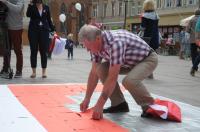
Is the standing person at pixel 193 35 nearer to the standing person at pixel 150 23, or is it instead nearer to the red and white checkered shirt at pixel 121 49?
the standing person at pixel 150 23

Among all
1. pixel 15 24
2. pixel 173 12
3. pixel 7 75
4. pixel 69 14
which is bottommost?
pixel 69 14

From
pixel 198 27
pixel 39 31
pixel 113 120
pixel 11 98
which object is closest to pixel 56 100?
pixel 11 98

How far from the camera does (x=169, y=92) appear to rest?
745 centimetres

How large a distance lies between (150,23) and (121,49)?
5103 mm

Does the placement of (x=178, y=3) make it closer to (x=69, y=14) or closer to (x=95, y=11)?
(x=95, y=11)

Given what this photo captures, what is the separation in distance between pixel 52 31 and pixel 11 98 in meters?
3.18

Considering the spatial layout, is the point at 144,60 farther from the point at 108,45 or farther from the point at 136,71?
the point at 108,45

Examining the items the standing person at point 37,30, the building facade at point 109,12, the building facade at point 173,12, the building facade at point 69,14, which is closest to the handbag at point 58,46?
the standing person at point 37,30

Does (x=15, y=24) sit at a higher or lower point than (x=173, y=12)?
higher

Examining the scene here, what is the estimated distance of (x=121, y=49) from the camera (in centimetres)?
461

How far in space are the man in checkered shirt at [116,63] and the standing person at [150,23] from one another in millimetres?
4367

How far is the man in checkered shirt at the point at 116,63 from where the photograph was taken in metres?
4.55

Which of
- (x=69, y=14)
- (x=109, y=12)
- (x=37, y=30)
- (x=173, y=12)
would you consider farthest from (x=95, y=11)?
(x=37, y=30)

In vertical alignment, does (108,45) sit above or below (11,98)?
above
